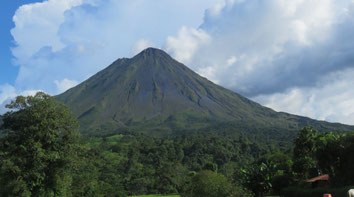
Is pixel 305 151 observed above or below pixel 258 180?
above

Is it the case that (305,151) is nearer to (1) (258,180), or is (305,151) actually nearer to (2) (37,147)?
(1) (258,180)

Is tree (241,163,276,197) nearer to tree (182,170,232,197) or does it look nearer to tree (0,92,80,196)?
tree (182,170,232,197)

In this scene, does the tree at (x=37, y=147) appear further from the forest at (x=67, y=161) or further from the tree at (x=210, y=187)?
the tree at (x=210, y=187)

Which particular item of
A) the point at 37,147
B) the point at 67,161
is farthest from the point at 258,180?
the point at 37,147

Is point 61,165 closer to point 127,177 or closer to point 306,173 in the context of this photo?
point 306,173

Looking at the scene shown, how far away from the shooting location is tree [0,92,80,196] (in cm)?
2102

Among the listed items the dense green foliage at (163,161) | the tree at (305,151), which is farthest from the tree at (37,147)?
the dense green foliage at (163,161)

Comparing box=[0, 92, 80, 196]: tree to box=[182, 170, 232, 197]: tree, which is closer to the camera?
box=[0, 92, 80, 196]: tree

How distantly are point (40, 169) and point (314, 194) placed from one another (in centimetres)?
2439

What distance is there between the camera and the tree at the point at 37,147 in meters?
21.0

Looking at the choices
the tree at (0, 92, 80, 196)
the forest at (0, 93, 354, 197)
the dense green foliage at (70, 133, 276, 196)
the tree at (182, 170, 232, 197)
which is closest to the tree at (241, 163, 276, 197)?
the forest at (0, 93, 354, 197)

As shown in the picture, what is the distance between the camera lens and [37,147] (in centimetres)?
2109

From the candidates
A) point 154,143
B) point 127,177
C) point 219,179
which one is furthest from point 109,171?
point 219,179

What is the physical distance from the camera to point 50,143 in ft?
74.7
